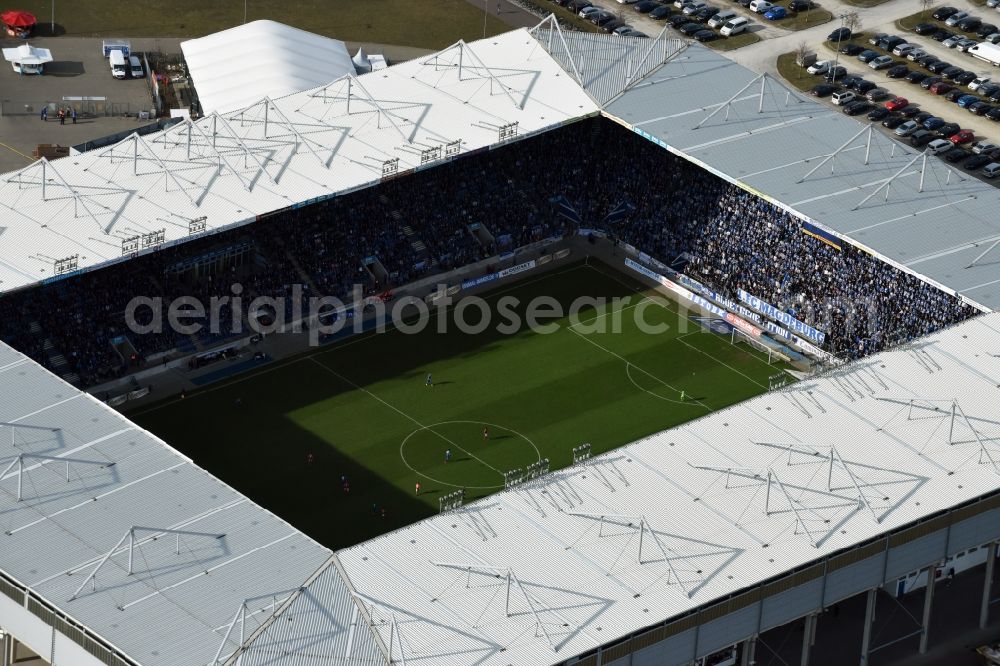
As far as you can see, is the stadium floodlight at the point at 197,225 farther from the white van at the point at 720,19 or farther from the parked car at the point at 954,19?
the parked car at the point at 954,19

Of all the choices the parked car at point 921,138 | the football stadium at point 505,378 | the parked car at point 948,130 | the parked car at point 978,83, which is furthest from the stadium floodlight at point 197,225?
the parked car at point 978,83

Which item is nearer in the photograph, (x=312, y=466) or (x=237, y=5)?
(x=312, y=466)

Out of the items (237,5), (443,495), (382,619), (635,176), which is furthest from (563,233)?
(382,619)

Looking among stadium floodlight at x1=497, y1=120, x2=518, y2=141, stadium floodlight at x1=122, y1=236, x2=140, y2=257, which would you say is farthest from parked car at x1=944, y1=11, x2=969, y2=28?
stadium floodlight at x1=122, y1=236, x2=140, y2=257

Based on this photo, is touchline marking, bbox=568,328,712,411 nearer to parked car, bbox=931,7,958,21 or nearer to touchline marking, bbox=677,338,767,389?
touchline marking, bbox=677,338,767,389

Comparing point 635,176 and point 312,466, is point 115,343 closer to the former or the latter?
point 312,466

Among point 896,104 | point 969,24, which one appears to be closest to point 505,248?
point 896,104

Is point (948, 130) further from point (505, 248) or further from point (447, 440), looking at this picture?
point (447, 440)

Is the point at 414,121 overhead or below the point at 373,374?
overhead
